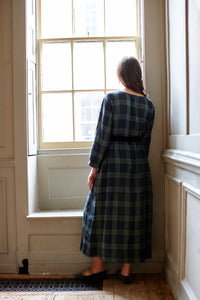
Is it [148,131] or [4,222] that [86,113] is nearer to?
[148,131]

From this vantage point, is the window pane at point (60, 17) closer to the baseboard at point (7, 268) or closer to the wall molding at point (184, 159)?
the wall molding at point (184, 159)

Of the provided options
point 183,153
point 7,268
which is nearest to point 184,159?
point 183,153

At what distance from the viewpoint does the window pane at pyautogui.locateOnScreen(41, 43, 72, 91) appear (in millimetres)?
2689

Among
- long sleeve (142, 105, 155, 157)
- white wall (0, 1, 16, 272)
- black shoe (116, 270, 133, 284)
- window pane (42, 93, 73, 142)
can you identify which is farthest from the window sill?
long sleeve (142, 105, 155, 157)

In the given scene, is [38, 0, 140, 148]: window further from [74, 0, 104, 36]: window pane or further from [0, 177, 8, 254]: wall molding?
[0, 177, 8, 254]: wall molding

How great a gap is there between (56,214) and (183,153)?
1.20m

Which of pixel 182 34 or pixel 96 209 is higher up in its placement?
pixel 182 34

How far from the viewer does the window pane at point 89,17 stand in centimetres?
268

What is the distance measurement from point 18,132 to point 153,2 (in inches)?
57.9


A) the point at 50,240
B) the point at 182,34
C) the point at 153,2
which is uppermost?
the point at 153,2

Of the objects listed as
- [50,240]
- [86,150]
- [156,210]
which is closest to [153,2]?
[86,150]

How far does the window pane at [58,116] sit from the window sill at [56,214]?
64 centimetres

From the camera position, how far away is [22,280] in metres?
2.29

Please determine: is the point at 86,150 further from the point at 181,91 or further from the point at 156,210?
the point at 181,91
